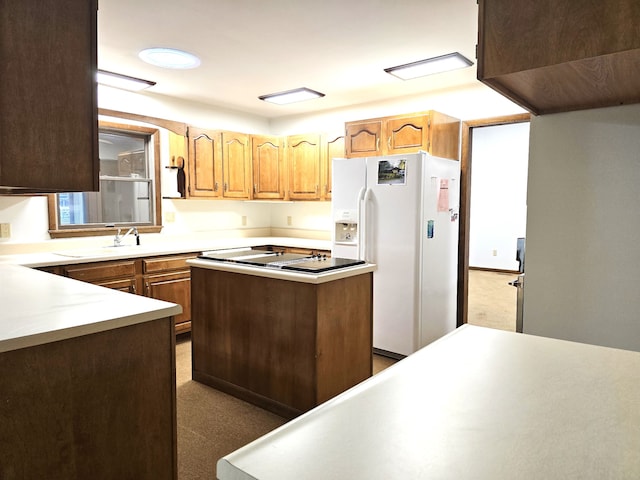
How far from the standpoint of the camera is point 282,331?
2.58 meters

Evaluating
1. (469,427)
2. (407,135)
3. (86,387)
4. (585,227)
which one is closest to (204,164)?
(407,135)

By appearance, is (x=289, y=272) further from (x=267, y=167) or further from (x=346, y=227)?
(x=267, y=167)

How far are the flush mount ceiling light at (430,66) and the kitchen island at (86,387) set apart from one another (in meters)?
2.70

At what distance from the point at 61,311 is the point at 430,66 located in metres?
3.04

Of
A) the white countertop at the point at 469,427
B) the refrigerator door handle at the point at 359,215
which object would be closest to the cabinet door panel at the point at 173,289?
the refrigerator door handle at the point at 359,215

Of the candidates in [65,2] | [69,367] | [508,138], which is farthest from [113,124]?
[508,138]

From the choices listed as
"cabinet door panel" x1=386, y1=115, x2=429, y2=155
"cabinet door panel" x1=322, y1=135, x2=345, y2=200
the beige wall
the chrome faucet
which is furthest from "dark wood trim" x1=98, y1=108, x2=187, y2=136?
the beige wall

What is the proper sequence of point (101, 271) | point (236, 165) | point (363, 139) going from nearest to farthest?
point (101, 271) → point (363, 139) → point (236, 165)

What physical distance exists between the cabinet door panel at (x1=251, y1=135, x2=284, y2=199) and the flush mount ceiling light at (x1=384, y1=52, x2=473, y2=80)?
1829 millimetres

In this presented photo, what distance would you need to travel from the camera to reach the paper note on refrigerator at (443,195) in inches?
Answer: 144

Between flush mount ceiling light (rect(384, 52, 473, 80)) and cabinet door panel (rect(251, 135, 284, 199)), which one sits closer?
flush mount ceiling light (rect(384, 52, 473, 80))

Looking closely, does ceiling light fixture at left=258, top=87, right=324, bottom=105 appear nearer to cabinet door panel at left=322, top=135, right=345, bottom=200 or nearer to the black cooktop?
cabinet door panel at left=322, top=135, right=345, bottom=200

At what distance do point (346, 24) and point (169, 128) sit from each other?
2398 mm

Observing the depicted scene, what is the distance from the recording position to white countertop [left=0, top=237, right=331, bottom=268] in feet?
10.5
